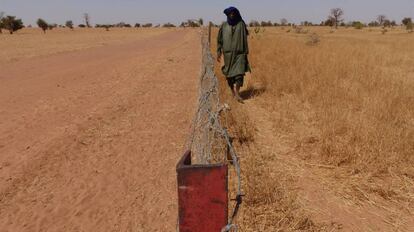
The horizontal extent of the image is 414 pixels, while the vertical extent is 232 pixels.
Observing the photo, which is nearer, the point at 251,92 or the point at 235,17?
the point at 235,17

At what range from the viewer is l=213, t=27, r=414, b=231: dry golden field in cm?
320

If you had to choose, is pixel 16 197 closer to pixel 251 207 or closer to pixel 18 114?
pixel 251 207

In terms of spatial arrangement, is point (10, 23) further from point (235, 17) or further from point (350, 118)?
point (350, 118)

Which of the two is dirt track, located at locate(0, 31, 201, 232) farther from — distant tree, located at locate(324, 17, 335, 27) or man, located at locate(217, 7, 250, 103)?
distant tree, located at locate(324, 17, 335, 27)

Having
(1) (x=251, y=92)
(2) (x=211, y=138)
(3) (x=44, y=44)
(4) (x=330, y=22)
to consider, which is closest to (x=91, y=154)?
(2) (x=211, y=138)

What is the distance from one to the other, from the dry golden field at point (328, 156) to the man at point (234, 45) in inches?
23.6

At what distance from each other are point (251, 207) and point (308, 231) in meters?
0.53

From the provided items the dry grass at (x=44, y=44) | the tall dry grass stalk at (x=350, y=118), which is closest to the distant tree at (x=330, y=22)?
the dry grass at (x=44, y=44)

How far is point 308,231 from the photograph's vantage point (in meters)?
2.96

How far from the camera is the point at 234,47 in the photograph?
6918mm

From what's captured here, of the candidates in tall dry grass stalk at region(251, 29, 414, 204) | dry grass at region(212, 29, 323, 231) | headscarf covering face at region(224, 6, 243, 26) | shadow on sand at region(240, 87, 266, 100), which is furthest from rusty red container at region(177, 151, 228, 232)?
shadow on sand at region(240, 87, 266, 100)

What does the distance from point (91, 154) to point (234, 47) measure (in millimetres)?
3445

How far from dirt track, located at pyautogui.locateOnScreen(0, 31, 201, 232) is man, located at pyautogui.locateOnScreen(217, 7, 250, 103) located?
111 centimetres

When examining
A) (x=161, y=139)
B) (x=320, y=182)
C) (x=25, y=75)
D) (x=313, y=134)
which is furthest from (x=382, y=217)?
(x=25, y=75)
